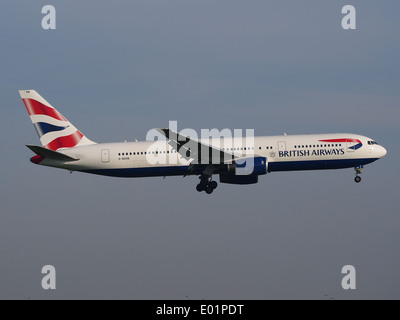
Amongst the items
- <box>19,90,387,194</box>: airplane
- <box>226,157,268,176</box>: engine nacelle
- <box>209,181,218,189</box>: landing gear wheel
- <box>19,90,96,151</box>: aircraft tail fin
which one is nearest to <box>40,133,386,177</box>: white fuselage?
<box>19,90,387,194</box>: airplane

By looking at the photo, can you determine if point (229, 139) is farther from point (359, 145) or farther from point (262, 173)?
point (359, 145)

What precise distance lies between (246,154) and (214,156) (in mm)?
2832

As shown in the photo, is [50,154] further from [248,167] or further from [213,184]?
[248,167]

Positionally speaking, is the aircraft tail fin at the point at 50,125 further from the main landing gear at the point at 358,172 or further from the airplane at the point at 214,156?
the main landing gear at the point at 358,172

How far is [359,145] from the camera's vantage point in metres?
73.6

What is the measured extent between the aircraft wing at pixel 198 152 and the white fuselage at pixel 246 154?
63 centimetres

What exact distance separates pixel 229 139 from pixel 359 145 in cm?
1157

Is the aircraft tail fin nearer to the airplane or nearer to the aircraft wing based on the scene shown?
the airplane

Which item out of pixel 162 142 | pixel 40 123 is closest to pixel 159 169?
pixel 162 142

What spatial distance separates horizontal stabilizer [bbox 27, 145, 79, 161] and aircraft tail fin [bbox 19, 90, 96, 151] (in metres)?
2.79

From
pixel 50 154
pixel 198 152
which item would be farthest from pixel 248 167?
pixel 50 154

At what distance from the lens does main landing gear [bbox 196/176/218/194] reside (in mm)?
75438

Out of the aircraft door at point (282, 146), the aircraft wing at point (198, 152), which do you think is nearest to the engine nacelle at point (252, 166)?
the aircraft wing at point (198, 152)
